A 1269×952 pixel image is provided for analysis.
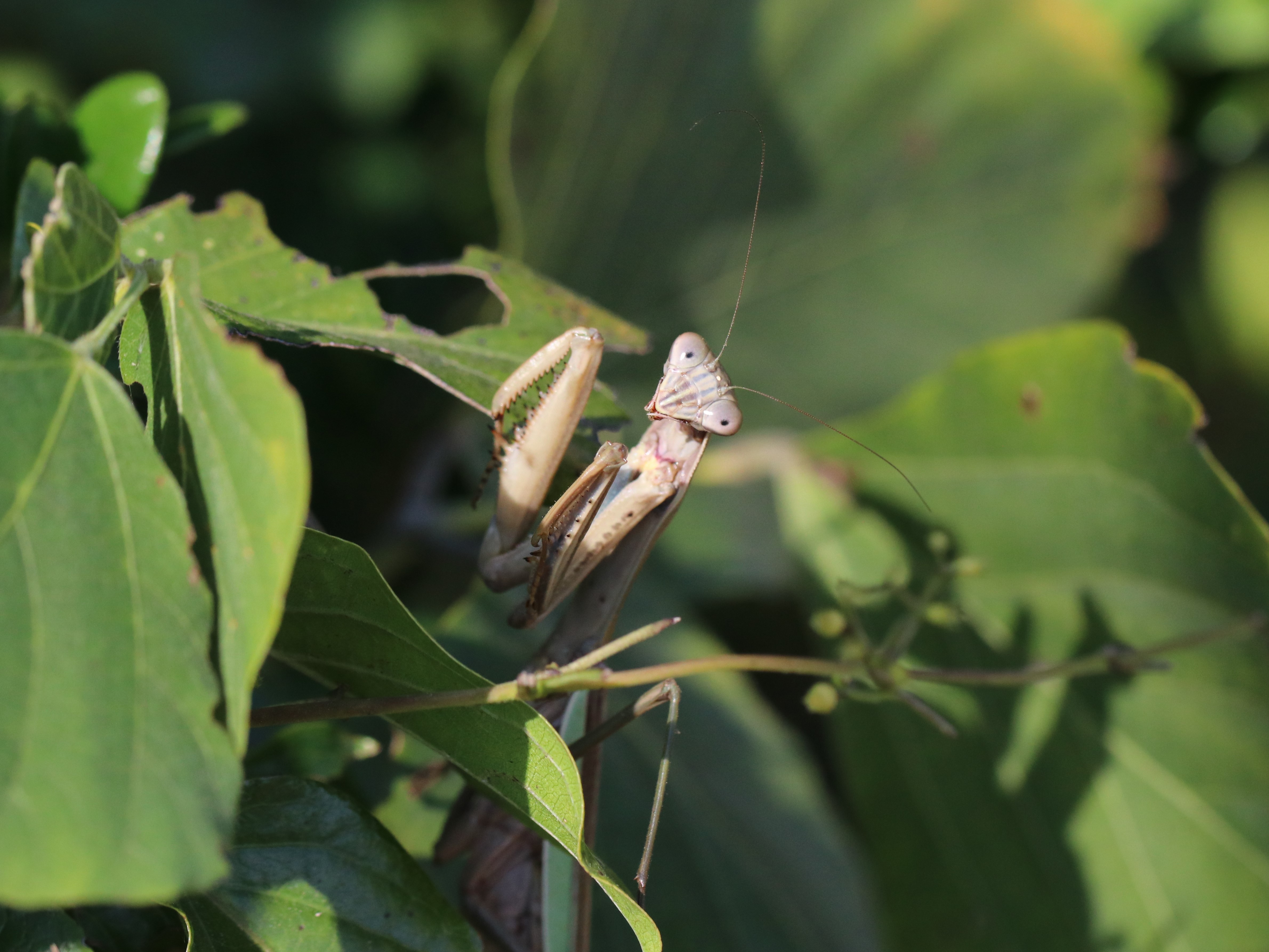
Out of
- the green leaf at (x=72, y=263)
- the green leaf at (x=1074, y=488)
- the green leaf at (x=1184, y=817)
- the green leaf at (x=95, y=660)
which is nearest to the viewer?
the green leaf at (x=95, y=660)

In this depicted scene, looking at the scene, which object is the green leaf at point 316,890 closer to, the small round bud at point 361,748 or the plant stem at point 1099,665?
the small round bud at point 361,748

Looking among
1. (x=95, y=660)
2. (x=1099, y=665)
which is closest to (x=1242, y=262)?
(x=1099, y=665)

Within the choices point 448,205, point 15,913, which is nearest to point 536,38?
point 448,205

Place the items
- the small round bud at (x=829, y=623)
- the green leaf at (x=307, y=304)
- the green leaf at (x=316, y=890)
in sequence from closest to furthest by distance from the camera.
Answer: the green leaf at (x=316, y=890), the green leaf at (x=307, y=304), the small round bud at (x=829, y=623)

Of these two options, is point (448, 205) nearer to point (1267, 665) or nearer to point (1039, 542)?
point (1039, 542)

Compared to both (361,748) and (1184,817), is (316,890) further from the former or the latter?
(1184,817)

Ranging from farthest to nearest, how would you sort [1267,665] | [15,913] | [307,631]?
[1267,665], [307,631], [15,913]

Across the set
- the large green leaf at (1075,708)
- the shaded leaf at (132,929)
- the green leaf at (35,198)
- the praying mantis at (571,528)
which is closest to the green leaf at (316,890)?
the shaded leaf at (132,929)
